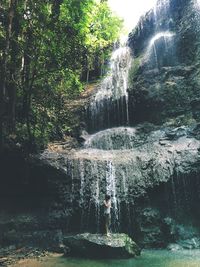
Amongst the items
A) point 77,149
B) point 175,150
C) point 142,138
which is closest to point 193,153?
point 175,150

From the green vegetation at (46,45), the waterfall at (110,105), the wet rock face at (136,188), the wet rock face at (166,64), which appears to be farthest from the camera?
the waterfall at (110,105)

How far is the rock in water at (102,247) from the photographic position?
12922 mm

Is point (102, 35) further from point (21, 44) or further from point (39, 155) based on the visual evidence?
point (39, 155)

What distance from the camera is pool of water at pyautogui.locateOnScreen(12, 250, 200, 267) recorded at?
1166 centimetres

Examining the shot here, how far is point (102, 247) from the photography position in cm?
1302

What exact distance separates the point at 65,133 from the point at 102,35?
8673mm

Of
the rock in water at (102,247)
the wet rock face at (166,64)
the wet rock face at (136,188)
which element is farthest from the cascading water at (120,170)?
the rock in water at (102,247)

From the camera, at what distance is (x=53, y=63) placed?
15523mm

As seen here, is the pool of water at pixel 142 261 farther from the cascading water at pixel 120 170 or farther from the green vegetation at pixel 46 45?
the green vegetation at pixel 46 45

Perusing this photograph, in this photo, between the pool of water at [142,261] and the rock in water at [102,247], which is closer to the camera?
the pool of water at [142,261]

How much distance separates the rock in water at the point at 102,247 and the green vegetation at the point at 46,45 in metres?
4.93

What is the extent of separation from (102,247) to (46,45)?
8085 millimetres

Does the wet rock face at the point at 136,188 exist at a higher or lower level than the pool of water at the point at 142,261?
higher

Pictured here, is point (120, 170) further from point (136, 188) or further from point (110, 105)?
point (110, 105)
